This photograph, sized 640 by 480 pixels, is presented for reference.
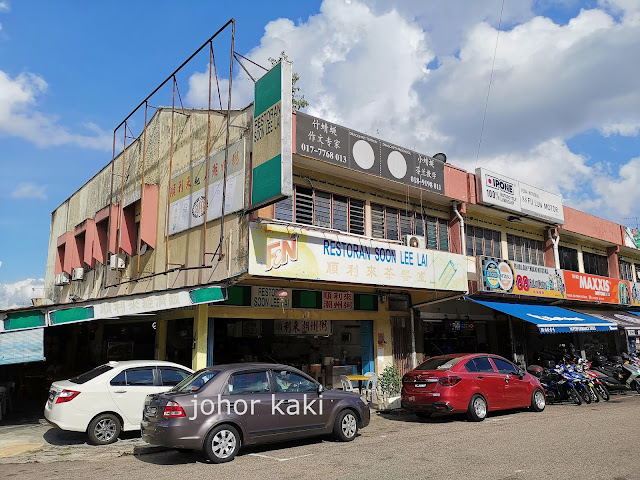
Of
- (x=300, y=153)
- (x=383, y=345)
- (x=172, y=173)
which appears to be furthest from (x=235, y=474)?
(x=172, y=173)

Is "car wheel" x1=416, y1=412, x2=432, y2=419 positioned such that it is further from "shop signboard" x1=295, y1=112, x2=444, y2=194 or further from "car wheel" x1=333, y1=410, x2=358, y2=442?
"shop signboard" x1=295, y1=112, x2=444, y2=194

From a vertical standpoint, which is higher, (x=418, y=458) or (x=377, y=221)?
(x=377, y=221)

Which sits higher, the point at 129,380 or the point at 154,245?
the point at 154,245

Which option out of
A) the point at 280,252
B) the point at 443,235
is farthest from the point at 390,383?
the point at 280,252

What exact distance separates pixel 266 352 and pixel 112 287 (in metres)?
6.31

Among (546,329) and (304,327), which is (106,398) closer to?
(304,327)

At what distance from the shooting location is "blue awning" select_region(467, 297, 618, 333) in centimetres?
1773

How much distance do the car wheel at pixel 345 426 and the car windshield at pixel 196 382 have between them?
2560 millimetres

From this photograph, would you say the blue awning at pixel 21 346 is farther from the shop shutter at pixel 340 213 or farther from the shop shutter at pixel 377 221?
the shop shutter at pixel 377 221

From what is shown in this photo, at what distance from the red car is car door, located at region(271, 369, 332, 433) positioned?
11.5 feet

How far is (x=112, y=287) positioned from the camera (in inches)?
740

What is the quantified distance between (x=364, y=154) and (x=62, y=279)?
15825 millimetres

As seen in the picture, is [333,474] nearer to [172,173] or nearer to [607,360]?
[172,173]

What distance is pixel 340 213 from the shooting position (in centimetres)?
1559
